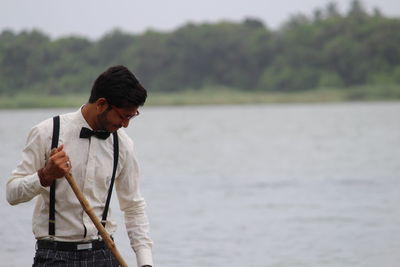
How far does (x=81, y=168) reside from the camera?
3.48m

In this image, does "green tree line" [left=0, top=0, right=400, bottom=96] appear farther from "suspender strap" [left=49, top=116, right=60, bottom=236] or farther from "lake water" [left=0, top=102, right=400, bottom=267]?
"suspender strap" [left=49, top=116, right=60, bottom=236]

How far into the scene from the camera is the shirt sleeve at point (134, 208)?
370 centimetres

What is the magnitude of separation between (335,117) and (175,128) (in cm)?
1384

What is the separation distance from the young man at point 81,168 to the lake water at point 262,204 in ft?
21.7

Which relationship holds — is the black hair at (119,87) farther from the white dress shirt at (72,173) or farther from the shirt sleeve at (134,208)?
the shirt sleeve at (134,208)

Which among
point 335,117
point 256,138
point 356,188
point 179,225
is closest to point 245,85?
point 335,117

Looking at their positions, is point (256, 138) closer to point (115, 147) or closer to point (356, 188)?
point (356, 188)

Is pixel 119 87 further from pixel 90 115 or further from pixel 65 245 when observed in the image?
pixel 65 245

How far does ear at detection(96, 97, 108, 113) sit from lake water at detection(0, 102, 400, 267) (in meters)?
6.84

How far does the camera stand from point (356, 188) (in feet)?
64.0

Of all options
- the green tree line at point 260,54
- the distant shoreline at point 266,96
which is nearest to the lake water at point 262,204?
the green tree line at point 260,54

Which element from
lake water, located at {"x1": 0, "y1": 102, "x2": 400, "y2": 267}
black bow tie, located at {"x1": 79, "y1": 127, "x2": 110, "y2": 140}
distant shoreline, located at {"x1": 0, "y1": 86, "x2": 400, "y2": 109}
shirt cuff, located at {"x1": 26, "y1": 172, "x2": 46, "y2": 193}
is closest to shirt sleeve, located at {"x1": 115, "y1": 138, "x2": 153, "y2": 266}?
black bow tie, located at {"x1": 79, "y1": 127, "x2": 110, "y2": 140}

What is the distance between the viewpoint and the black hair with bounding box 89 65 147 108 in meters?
3.39

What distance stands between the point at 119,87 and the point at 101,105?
0.37ft
